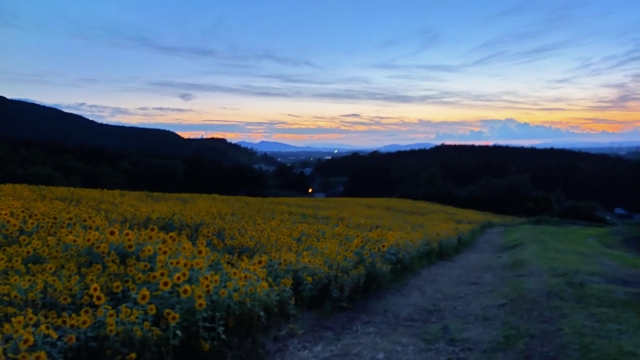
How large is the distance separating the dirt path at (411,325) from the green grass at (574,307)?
1.06 ft

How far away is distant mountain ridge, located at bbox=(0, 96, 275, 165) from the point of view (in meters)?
55.4

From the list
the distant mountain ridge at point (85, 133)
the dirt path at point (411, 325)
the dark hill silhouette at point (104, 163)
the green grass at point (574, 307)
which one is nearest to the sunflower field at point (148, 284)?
the dirt path at point (411, 325)

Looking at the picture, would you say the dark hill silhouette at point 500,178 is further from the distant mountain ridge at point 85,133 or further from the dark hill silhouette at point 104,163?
the distant mountain ridge at point 85,133

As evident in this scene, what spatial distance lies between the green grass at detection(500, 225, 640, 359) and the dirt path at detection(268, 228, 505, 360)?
1.06ft

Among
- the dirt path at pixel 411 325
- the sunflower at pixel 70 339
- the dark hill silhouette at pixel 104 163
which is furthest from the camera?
the dark hill silhouette at pixel 104 163

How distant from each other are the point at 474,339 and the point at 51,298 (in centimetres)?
447

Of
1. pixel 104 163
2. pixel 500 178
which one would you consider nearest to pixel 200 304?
pixel 104 163

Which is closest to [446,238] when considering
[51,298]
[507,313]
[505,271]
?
[505,271]

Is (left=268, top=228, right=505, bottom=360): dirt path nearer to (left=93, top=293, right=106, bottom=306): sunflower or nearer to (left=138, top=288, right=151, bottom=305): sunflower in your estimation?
(left=138, top=288, right=151, bottom=305): sunflower

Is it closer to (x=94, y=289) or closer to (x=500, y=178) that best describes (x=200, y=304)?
(x=94, y=289)

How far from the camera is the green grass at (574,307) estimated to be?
5383mm

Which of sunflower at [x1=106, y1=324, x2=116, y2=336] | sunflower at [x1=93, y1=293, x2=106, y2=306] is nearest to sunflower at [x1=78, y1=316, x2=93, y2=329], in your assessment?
sunflower at [x1=106, y1=324, x2=116, y2=336]

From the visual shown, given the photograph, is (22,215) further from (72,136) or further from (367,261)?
(72,136)

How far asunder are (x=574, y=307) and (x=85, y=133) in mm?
62000
